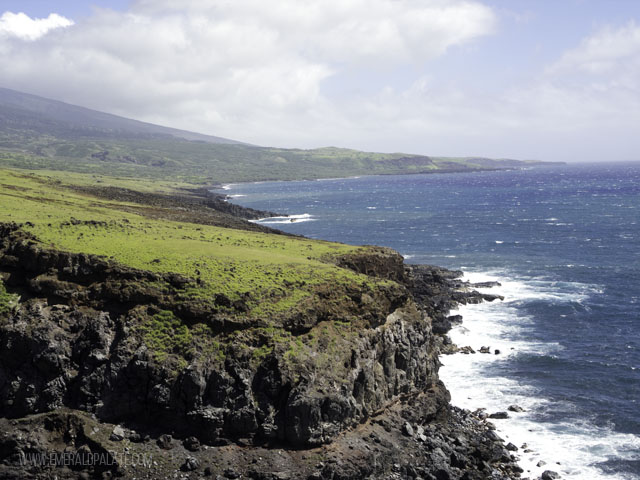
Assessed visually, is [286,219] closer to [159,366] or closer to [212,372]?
[159,366]

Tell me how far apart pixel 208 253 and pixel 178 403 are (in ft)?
50.5

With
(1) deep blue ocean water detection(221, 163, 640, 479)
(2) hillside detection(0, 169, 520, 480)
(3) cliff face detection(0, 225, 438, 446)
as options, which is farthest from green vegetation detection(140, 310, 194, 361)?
(1) deep blue ocean water detection(221, 163, 640, 479)

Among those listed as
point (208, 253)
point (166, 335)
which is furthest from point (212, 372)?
point (208, 253)

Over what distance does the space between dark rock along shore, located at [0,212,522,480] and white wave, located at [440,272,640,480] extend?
2.85 metres

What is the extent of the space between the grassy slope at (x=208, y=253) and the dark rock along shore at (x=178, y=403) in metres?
2.03

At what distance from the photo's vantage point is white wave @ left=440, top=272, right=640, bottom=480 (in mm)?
39125

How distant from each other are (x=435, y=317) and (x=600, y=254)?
54905 mm

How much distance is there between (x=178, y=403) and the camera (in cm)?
3578

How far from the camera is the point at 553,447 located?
40.4 meters

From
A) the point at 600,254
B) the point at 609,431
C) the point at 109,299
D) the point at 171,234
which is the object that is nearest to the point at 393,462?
the point at 609,431

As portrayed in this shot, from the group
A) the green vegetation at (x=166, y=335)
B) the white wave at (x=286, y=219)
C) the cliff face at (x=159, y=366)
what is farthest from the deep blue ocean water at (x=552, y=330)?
the green vegetation at (x=166, y=335)

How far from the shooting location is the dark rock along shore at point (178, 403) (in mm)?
33812

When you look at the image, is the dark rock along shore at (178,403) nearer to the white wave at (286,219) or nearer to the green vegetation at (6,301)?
the green vegetation at (6,301)

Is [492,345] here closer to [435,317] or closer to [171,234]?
[435,317]
